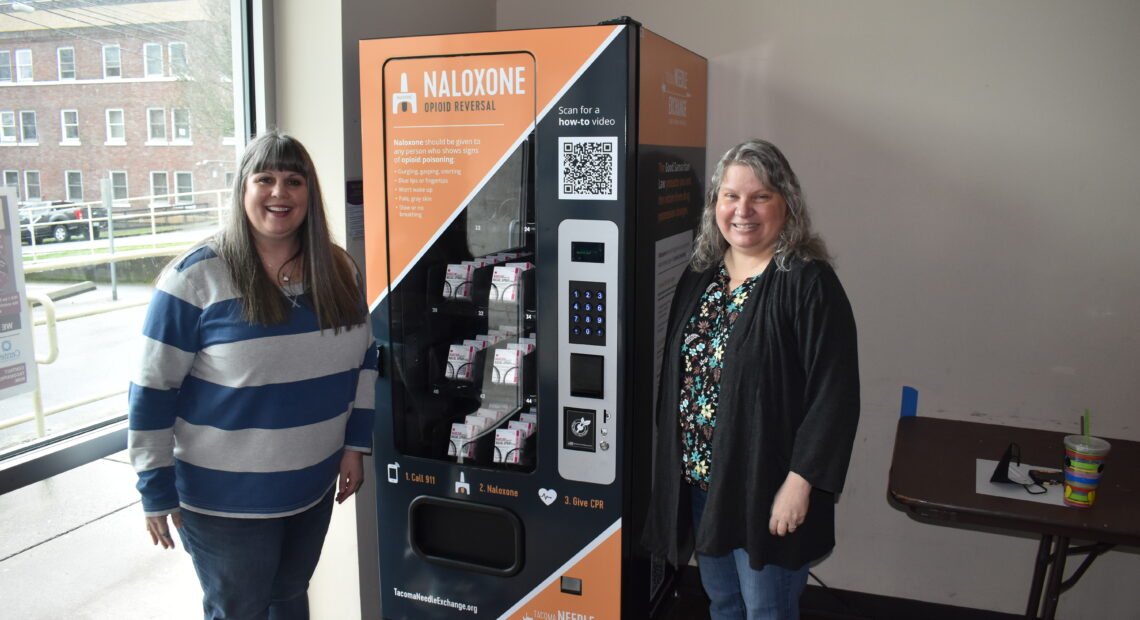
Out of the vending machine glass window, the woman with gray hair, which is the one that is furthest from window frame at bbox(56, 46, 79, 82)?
the woman with gray hair

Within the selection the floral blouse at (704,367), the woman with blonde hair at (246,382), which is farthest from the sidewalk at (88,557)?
the floral blouse at (704,367)

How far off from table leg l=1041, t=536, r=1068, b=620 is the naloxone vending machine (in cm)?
100

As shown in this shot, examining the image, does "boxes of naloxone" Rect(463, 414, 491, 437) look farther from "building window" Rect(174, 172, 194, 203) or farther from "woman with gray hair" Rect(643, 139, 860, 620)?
"building window" Rect(174, 172, 194, 203)

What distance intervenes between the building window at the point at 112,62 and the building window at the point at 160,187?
0.26 m

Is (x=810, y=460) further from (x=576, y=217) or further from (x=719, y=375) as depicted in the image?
(x=576, y=217)

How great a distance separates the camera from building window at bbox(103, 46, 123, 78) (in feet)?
6.56

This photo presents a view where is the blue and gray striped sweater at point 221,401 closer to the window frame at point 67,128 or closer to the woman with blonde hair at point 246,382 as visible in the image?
the woman with blonde hair at point 246,382

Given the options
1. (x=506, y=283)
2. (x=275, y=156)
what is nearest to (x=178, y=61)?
(x=275, y=156)

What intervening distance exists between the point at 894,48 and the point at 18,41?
7.66ft

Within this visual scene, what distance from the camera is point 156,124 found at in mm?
2141

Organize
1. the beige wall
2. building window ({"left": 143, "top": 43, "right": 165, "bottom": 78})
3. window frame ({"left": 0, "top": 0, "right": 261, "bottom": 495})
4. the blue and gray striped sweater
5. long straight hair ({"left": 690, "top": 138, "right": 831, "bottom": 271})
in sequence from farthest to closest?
1. the beige wall
2. building window ({"left": 143, "top": 43, "right": 165, "bottom": 78})
3. window frame ({"left": 0, "top": 0, "right": 261, "bottom": 495})
4. long straight hair ({"left": 690, "top": 138, "right": 831, "bottom": 271})
5. the blue and gray striped sweater

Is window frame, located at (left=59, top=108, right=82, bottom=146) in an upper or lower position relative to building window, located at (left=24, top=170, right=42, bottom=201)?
upper

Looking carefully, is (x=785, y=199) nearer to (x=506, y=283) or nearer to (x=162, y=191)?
(x=506, y=283)

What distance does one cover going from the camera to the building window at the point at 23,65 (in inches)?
69.7
